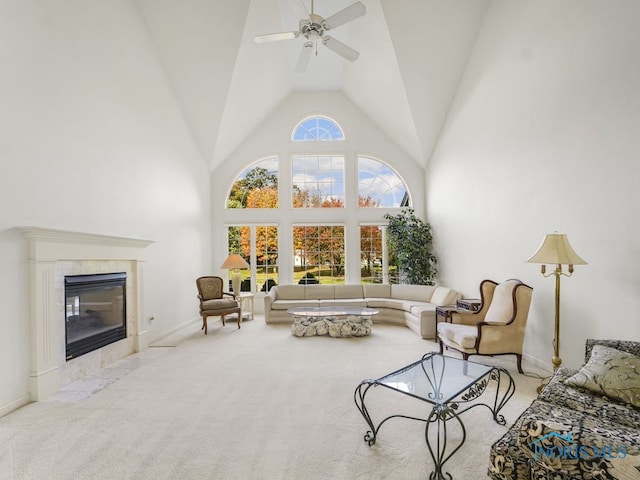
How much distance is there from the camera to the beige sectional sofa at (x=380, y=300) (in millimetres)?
5570

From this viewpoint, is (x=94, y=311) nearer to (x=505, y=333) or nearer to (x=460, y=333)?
(x=460, y=333)

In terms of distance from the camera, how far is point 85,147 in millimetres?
3832

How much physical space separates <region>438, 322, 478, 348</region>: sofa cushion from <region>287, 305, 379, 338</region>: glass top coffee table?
1.36m

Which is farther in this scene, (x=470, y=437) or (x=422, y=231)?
(x=422, y=231)

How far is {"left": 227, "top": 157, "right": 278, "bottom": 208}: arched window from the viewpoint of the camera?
794 centimetres

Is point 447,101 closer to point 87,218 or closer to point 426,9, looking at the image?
point 426,9

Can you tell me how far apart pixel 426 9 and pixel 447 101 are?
1665 mm

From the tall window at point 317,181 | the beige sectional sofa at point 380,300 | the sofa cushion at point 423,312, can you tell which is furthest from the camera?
the tall window at point 317,181

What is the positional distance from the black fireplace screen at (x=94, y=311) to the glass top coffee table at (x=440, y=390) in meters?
3.09

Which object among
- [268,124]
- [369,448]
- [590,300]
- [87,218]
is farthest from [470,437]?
[268,124]

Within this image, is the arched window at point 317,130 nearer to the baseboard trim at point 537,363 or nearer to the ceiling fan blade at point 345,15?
the ceiling fan blade at point 345,15

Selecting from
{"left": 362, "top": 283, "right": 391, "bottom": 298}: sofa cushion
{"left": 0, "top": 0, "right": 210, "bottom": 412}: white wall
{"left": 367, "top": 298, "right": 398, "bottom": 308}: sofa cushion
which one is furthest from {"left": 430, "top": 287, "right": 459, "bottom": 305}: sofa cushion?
{"left": 0, "top": 0, "right": 210, "bottom": 412}: white wall

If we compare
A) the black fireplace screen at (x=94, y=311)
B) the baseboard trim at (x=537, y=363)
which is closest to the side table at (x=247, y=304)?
the black fireplace screen at (x=94, y=311)

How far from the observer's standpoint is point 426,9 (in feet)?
15.9
